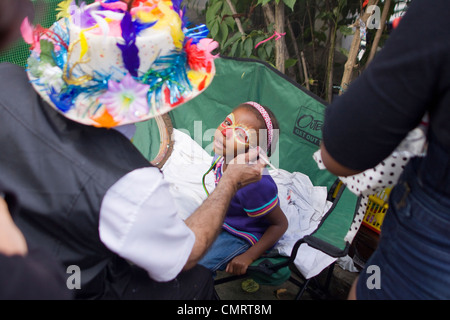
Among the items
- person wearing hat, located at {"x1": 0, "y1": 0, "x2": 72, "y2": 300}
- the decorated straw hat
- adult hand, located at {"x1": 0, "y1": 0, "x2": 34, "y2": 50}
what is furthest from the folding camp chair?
adult hand, located at {"x1": 0, "y1": 0, "x2": 34, "y2": 50}

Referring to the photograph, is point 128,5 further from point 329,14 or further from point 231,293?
point 329,14

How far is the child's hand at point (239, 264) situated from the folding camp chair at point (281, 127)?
28 mm

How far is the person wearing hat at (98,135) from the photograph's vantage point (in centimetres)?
86

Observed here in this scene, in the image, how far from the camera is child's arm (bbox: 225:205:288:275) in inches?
64.0

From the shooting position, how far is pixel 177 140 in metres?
2.78

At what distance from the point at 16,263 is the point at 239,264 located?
1215 millimetres

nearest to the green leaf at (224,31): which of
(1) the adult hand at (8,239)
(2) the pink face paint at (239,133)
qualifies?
(2) the pink face paint at (239,133)

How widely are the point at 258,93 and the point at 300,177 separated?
2.07 ft

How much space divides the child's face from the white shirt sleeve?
A: 801 mm

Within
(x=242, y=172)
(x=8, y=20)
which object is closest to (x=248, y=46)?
(x=242, y=172)

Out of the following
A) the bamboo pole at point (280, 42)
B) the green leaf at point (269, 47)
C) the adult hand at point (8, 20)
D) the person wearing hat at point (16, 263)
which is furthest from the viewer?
the green leaf at point (269, 47)

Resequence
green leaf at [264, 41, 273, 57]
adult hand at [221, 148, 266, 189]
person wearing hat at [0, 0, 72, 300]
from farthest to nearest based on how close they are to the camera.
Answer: green leaf at [264, 41, 273, 57] < adult hand at [221, 148, 266, 189] < person wearing hat at [0, 0, 72, 300]

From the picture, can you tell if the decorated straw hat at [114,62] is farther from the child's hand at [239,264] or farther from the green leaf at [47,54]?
the child's hand at [239,264]

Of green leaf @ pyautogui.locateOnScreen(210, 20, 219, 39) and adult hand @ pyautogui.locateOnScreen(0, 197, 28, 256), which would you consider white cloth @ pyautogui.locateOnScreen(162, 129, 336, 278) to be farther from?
adult hand @ pyautogui.locateOnScreen(0, 197, 28, 256)
